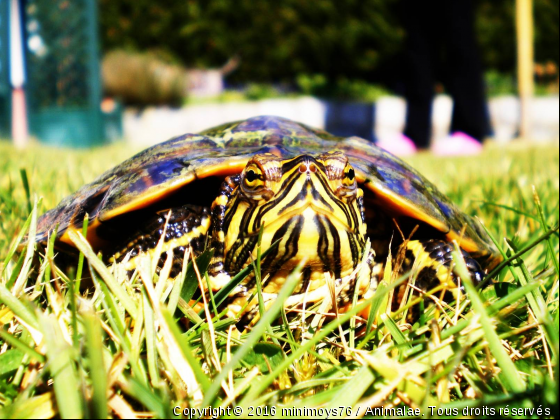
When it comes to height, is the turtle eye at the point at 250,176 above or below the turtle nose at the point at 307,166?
below

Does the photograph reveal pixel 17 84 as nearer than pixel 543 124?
Yes

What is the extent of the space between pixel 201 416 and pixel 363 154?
0.81m

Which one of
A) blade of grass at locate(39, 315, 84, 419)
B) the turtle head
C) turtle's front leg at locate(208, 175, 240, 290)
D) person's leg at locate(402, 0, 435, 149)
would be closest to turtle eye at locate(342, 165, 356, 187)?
the turtle head

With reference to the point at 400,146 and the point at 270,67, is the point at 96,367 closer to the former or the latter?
the point at 400,146

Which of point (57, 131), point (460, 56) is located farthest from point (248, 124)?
point (57, 131)

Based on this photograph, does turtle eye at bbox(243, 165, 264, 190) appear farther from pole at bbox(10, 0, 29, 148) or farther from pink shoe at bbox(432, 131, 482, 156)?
pole at bbox(10, 0, 29, 148)

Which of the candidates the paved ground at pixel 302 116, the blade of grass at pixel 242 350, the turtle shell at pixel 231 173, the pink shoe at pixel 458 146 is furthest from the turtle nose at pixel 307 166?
the paved ground at pixel 302 116

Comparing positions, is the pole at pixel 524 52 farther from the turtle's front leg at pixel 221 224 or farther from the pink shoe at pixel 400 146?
the turtle's front leg at pixel 221 224

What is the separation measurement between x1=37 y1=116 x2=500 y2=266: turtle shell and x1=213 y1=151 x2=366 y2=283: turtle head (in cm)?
11

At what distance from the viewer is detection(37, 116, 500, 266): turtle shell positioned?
0.99 meters

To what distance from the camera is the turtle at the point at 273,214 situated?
858mm

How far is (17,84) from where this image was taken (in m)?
4.86

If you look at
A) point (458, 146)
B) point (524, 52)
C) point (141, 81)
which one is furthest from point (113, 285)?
point (141, 81)

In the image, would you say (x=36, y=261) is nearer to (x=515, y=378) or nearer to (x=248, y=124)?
(x=248, y=124)
